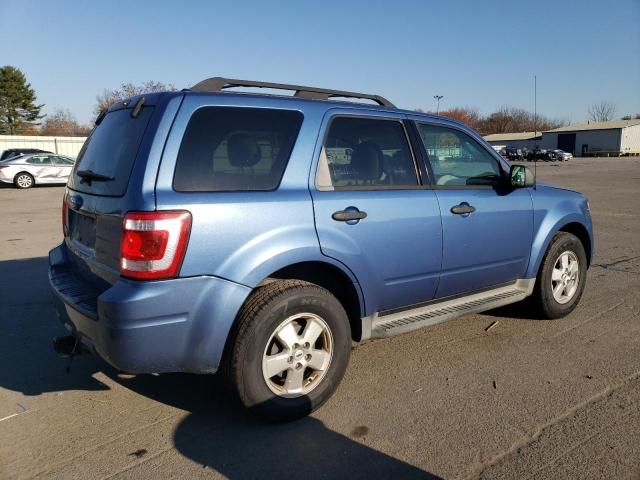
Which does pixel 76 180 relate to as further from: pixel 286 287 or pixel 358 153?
pixel 358 153

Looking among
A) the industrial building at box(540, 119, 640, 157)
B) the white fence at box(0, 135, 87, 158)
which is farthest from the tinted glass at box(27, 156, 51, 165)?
the industrial building at box(540, 119, 640, 157)

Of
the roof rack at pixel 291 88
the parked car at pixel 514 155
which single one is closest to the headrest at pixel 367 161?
the roof rack at pixel 291 88

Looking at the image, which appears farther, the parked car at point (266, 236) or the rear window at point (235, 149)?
the rear window at point (235, 149)

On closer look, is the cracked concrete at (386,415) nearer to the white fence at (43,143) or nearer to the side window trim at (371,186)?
the side window trim at (371,186)

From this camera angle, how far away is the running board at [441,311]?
11.9 ft

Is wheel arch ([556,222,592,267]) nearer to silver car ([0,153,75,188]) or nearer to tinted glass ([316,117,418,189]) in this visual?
tinted glass ([316,117,418,189])

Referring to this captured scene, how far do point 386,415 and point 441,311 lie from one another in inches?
40.5

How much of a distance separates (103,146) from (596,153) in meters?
82.8

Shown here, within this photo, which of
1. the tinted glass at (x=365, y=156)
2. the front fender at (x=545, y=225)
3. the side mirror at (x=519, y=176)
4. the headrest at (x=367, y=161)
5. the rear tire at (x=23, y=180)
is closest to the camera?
the tinted glass at (x=365, y=156)

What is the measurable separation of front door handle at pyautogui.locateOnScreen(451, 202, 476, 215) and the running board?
26.7 inches

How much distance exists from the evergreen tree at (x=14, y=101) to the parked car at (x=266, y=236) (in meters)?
71.8

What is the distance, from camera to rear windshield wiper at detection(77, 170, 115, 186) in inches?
123

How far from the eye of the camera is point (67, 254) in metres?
3.72

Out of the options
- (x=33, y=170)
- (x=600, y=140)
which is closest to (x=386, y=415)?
(x=33, y=170)
